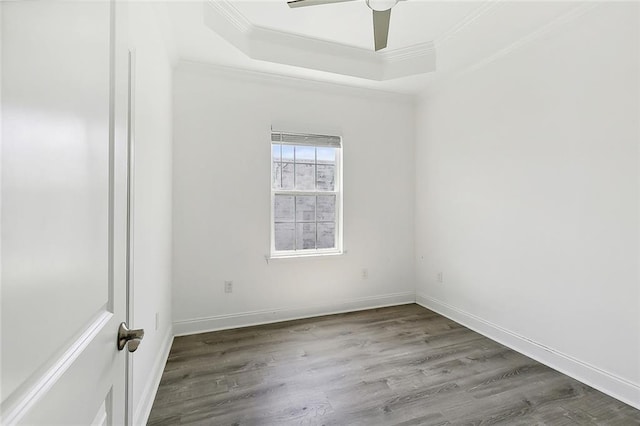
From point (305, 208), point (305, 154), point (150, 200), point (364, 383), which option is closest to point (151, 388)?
point (150, 200)

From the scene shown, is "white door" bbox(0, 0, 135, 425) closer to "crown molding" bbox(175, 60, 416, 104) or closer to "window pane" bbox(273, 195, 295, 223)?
"crown molding" bbox(175, 60, 416, 104)

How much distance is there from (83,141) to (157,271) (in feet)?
6.03

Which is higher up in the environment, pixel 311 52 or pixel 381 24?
pixel 311 52

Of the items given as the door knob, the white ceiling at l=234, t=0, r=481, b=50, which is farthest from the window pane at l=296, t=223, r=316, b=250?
the door knob

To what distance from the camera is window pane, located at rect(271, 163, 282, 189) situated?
131 inches

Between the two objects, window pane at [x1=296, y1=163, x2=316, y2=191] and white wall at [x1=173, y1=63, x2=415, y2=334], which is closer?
white wall at [x1=173, y1=63, x2=415, y2=334]

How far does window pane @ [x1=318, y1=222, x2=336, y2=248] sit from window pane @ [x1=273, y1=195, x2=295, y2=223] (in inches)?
15.1

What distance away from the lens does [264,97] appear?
3.20 meters

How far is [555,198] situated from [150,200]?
2.95 metres

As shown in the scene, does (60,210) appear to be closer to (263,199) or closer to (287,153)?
(263,199)

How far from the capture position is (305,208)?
136 inches

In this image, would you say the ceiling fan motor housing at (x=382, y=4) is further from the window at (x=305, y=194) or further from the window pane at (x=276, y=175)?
the window pane at (x=276, y=175)

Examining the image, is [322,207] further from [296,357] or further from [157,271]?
[157,271]

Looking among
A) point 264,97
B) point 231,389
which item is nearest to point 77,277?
point 231,389
